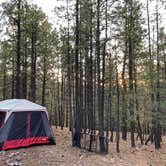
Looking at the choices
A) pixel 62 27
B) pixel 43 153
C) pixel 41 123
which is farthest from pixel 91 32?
pixel 43 153

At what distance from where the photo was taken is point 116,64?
1855 centimetres

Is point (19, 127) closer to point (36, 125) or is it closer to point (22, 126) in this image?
point (22, 126)

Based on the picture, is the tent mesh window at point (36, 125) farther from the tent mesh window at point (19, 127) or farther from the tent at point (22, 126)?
the tent mesh window at point (19, 127)

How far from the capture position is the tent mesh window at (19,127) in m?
11.7

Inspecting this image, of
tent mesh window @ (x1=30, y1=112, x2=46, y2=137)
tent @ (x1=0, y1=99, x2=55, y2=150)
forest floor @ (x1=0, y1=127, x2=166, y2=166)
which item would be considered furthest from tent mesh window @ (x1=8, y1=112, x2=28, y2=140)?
forest floor @ (x1=0, y1=127, x2=166, y2=166)

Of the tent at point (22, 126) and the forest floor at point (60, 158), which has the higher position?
the tent at point (22, 126)

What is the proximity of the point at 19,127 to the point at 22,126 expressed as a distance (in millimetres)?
161

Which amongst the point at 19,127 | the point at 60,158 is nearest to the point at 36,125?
the point at 19,127

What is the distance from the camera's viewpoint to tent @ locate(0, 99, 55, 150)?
11.6 metres

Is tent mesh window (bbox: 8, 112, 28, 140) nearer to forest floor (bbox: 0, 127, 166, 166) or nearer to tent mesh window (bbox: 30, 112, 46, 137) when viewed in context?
tent mesh window (bbox: 30, 112, 46, 137)

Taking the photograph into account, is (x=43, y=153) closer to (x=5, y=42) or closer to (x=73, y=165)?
(x=73, y=165)

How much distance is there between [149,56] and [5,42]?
10.3m

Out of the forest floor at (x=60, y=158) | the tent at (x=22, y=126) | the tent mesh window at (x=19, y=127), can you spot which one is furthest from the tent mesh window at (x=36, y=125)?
the forest floor at (x=60, y=158)

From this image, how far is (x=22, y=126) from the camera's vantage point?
Result: 1208cm
